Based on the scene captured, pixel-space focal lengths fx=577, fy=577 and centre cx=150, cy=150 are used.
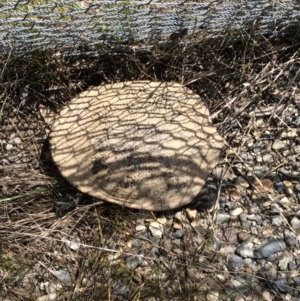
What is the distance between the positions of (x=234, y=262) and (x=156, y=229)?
0.30 metres

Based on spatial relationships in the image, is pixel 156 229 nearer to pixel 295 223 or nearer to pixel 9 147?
pixel 295 223

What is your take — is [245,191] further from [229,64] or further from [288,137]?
[229,64]

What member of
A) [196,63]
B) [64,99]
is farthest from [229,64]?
[64,99]

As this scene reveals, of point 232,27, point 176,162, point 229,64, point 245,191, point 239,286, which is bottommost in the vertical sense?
point 239,286

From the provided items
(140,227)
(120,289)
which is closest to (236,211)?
(140,227)

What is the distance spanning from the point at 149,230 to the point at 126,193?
0.52 feet

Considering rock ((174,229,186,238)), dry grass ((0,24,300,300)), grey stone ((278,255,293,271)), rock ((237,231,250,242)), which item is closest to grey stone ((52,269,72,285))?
dry grass ((0,24,300,300))

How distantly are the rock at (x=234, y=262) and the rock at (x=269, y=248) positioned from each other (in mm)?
63

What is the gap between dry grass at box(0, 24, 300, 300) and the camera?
1.98 m

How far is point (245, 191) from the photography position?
6.93ft

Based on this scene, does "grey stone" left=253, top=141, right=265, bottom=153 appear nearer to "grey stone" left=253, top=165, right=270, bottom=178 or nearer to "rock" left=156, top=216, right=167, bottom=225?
"grey stone" left=253, top=165, right=270, bottom=178

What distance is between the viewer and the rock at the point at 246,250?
6.60 ft

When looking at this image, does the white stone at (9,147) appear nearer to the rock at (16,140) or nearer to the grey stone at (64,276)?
the rock at (16,140)

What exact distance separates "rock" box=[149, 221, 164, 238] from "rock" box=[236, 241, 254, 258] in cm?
28
